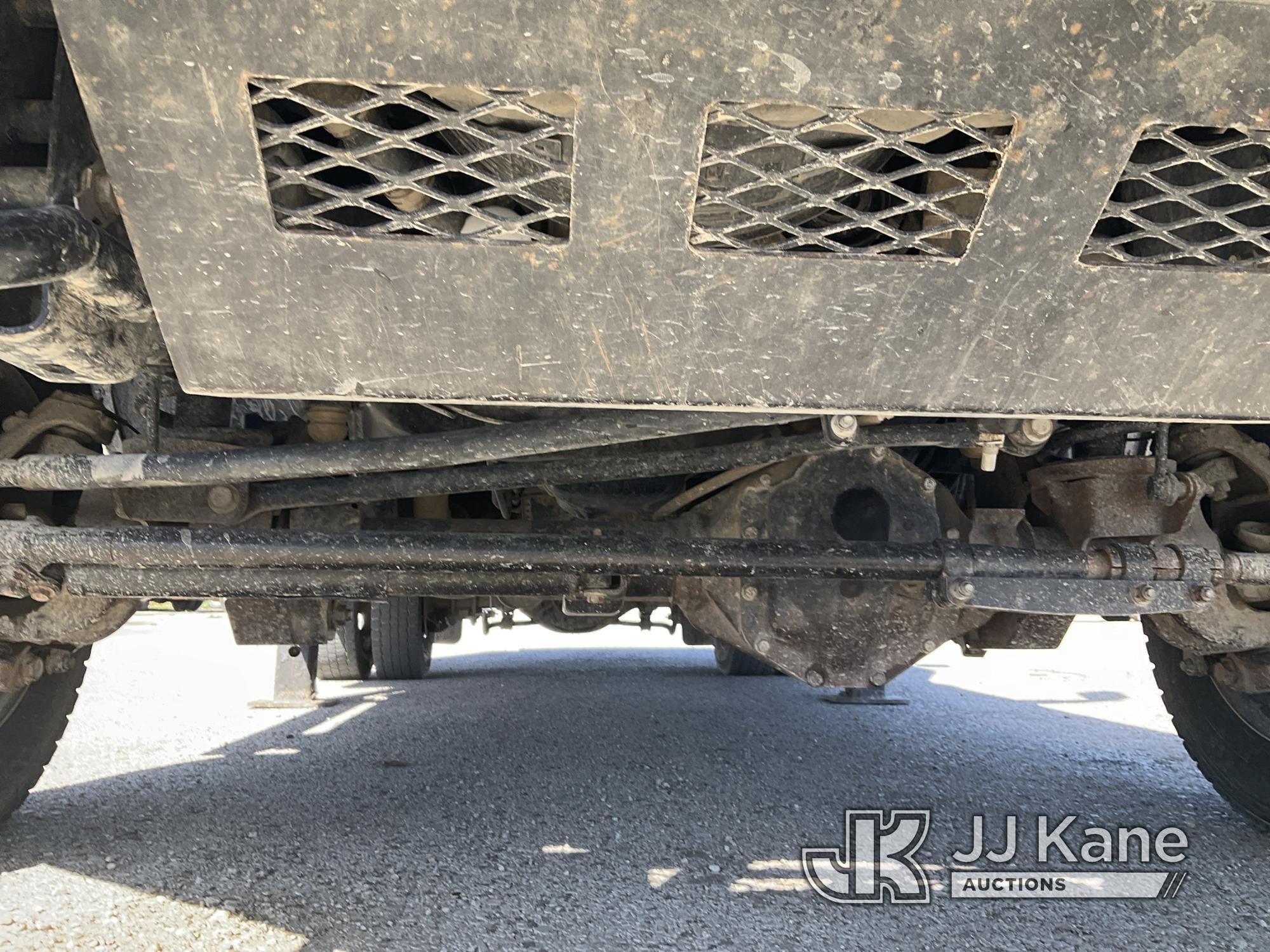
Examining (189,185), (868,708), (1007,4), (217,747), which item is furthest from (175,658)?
(1007,4)

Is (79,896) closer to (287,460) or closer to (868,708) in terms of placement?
(287,460)

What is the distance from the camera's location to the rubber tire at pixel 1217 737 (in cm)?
229

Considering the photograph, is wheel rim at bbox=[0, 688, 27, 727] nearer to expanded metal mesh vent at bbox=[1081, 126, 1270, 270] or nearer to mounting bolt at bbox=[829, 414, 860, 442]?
mounting bolt at bbox=[829, 414, 860, 442]

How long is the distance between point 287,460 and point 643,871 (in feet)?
4.29

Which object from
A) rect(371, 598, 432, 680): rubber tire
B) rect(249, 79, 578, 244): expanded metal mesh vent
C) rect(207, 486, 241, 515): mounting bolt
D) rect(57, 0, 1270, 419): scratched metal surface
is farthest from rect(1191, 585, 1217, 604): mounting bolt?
rect(371, 598, 432, 680): rubber tire

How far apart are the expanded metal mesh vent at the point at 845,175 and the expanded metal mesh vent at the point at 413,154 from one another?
194mm

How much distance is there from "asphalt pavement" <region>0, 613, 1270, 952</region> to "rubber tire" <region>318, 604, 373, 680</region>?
0.22m

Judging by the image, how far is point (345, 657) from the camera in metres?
4.42

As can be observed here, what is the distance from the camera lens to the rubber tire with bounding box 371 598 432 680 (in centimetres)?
418

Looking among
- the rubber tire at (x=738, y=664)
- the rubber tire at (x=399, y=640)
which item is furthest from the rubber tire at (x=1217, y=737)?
the rubber tire at (x=399, y=640)

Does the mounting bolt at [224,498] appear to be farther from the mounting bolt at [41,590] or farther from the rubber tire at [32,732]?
the rubber tire at [32,732]

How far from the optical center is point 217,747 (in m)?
3.13

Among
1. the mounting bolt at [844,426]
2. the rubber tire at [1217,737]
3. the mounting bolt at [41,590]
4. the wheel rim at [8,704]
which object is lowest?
the rubber tire at [1217,737]

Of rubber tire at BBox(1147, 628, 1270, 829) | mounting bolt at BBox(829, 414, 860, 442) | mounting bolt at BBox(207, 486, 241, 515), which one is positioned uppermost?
mounting bolt at BBox(829, 414, 860, 442)
